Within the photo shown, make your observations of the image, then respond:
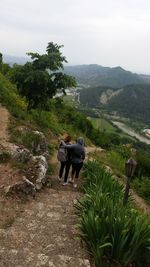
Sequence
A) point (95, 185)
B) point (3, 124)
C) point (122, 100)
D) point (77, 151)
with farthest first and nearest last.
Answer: point (122, 100)
point (3, 124)
point (77, 151)
point (95, 185)

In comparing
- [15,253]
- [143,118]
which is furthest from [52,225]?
[143,118]

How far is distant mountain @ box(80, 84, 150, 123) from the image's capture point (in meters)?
179

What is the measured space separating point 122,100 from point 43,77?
178m

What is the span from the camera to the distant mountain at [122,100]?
588 feet

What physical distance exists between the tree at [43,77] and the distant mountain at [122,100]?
15776 cm

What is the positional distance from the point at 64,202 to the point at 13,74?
8599mm

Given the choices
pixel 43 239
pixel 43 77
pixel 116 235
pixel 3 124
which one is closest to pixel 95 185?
pixel 43 239

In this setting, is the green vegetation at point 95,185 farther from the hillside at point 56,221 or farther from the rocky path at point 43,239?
the rocky path at point 43,239

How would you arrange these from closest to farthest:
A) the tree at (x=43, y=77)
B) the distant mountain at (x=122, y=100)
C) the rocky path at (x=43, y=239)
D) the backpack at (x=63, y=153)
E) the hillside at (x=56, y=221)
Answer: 1. the rocky path at (x=43, y=239)
2. the hillside at (x=56, y=221)
3. the backpack at (x=63, y=153)
4. the tree at (x=43, y=77)
5. the distant mountain at (x=122, y=100)

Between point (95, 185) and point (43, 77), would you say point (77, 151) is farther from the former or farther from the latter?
point (43, 77)

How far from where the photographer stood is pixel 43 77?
1455cm

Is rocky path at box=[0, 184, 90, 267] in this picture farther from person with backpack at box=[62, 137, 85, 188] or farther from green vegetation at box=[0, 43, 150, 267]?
person with backpack at box=[62, 137, 85, 188]

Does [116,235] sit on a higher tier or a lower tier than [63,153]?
lower

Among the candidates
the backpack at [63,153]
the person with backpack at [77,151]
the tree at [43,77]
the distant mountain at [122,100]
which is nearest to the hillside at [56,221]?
the backpack at [63,153]
